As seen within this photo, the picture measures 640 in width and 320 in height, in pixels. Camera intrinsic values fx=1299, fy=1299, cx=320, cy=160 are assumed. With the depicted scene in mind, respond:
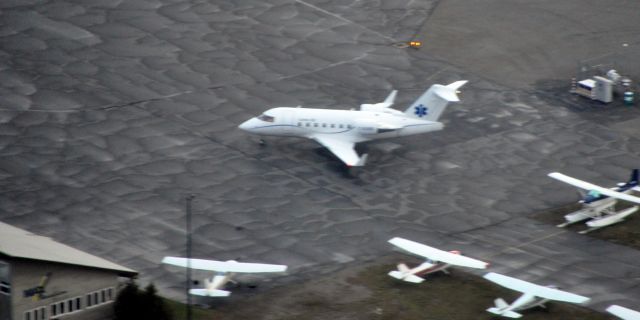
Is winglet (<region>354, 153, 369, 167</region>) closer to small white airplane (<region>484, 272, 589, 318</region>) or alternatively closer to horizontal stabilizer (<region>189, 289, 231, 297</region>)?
small white airplane (<region>484, 272, 589, 318</region>)

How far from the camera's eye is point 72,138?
101062 mm

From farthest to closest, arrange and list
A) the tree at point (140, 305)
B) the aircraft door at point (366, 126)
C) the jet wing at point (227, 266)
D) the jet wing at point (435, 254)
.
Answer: the aircraft door at point (366, 126) → the jet wing at point (435, 254) → the jet wing at point (227, 266) → the tree at point (140, 305)

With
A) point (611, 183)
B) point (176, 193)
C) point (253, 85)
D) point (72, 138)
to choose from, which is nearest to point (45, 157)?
point (72, 138)

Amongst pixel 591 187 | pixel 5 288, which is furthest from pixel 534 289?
pixel 5 288

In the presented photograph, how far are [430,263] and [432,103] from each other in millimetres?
19971

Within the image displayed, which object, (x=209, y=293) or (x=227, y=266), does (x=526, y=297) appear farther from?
(x=209, y=293)

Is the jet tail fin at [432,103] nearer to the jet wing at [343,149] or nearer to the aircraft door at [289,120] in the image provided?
the jet wing at [343,149]

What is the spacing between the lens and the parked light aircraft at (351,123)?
97188mm

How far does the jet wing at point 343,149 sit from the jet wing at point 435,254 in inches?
479

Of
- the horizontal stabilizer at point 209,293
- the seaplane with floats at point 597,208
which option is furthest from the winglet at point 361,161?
the horizontal stabilizer at point 209,293

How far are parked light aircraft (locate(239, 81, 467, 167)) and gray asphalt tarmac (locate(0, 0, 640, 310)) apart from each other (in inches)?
77.2

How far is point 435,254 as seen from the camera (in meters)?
81.5

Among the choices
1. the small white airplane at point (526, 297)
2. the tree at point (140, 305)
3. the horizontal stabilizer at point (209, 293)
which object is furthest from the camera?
the horizontal stabilizer at point (209, 293)

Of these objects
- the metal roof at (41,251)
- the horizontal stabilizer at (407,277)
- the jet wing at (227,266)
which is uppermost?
the metal roof at (41,251)
